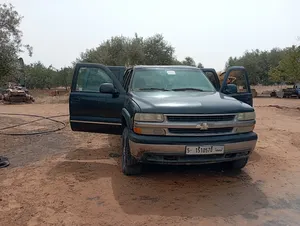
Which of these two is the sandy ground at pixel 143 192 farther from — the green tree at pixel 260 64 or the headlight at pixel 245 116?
the green tree at pixel 260 64

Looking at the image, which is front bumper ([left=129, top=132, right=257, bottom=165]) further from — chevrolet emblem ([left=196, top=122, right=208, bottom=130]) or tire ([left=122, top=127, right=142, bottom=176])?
tire ([left=122, top=127, right=142, bottom=176])

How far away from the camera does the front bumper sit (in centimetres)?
421

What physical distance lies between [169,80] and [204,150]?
5.81 feet

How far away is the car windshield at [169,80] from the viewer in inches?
216

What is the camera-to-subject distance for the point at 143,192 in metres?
A: 4.32

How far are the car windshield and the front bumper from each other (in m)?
1.33

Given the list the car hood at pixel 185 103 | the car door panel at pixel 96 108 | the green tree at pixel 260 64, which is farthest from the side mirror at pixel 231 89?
the green tree at pixel 260 64

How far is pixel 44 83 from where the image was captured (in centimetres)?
5512

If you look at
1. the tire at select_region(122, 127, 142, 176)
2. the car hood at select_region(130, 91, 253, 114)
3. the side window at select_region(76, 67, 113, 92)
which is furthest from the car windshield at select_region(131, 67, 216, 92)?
the tire at select_region(122, 127, 142, 176)

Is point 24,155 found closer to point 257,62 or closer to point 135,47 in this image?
point 135,47

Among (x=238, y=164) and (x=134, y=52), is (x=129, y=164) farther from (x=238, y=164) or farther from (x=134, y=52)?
(x=134, y=52)

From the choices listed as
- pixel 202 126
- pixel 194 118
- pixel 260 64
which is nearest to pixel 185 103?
pixel 194 118

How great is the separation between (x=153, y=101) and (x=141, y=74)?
1.37 metres

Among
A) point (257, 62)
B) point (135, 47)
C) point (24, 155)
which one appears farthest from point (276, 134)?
point (257, 62)
